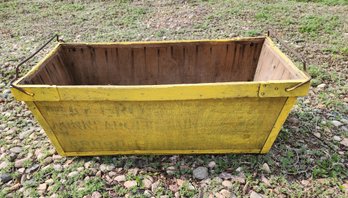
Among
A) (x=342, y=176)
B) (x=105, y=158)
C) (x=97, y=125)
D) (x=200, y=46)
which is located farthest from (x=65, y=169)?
(x=342, y=176)

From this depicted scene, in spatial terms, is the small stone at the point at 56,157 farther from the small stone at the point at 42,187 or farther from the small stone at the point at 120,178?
the small stone at the point at 120,178

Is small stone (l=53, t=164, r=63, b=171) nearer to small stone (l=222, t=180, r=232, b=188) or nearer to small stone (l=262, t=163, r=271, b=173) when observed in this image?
small stone (l=222, t=180, r=232, b=188)

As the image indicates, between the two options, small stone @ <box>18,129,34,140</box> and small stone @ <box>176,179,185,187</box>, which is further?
small stone @ <box>18,129,34,140</box>

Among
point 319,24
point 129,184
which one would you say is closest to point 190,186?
point 129,184

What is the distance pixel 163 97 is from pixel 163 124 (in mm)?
362

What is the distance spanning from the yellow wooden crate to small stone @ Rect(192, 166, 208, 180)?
0.17 metres

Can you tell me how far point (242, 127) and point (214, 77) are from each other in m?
1.08

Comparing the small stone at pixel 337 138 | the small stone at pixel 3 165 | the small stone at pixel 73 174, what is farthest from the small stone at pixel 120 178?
the small stone at pixel 337 138

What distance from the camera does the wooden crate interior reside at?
3018 mm

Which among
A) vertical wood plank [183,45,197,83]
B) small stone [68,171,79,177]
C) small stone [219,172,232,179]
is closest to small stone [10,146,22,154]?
small stone [68,171,79,177]

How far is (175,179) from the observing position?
2.49 meters

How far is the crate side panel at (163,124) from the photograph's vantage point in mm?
2199

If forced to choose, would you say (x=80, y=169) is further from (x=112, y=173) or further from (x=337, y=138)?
(x=337, y=138)

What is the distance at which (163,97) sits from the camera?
209cm
